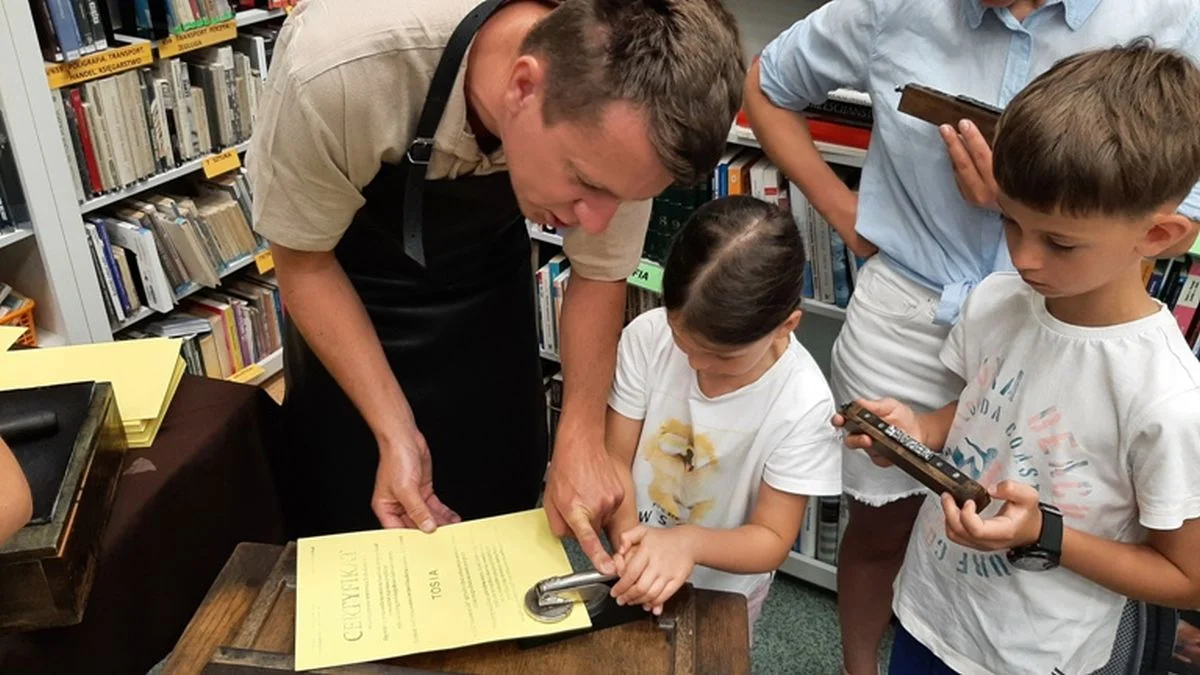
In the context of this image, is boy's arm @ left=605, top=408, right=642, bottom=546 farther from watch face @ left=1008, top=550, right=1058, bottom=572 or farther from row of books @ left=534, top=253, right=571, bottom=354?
row of books @ left=534, top=253, right=571, bottom=354

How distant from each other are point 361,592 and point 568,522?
219mm

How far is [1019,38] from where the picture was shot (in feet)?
3.60

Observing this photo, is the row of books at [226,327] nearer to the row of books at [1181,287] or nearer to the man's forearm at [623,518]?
the man's forearm at [623,518]

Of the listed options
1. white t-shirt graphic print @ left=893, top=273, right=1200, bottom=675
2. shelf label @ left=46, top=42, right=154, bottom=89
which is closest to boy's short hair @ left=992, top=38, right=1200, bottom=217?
white t-shirt graphic print @ left=893, top=273, right=1200, bottom=675

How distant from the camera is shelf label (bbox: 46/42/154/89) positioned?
1.94m

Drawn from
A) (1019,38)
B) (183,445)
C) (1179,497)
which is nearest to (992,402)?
(1179,497)

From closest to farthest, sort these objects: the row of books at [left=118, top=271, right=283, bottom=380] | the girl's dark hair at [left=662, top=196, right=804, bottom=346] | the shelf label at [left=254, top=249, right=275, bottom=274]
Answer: the girl's dark hair at [left=662, top=196, right=804, bottom=346] < the row of books at [left=118, top=271, right=283, bottom=380] < the shelf label at [left=254, top=249, right=275, bottom=274]

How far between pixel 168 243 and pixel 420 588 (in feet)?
5.65

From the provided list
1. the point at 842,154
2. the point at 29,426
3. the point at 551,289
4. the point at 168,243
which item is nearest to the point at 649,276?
the point at 551,289

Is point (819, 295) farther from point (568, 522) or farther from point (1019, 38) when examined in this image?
point (568, 522)

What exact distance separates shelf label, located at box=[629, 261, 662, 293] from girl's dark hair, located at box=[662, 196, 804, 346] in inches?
31.0

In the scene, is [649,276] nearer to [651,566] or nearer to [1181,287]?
[1181,287]

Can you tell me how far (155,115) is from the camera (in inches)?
86.5

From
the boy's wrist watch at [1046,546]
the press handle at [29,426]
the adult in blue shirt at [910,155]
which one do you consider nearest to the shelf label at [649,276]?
the adult in blue shirt at [910,155]
